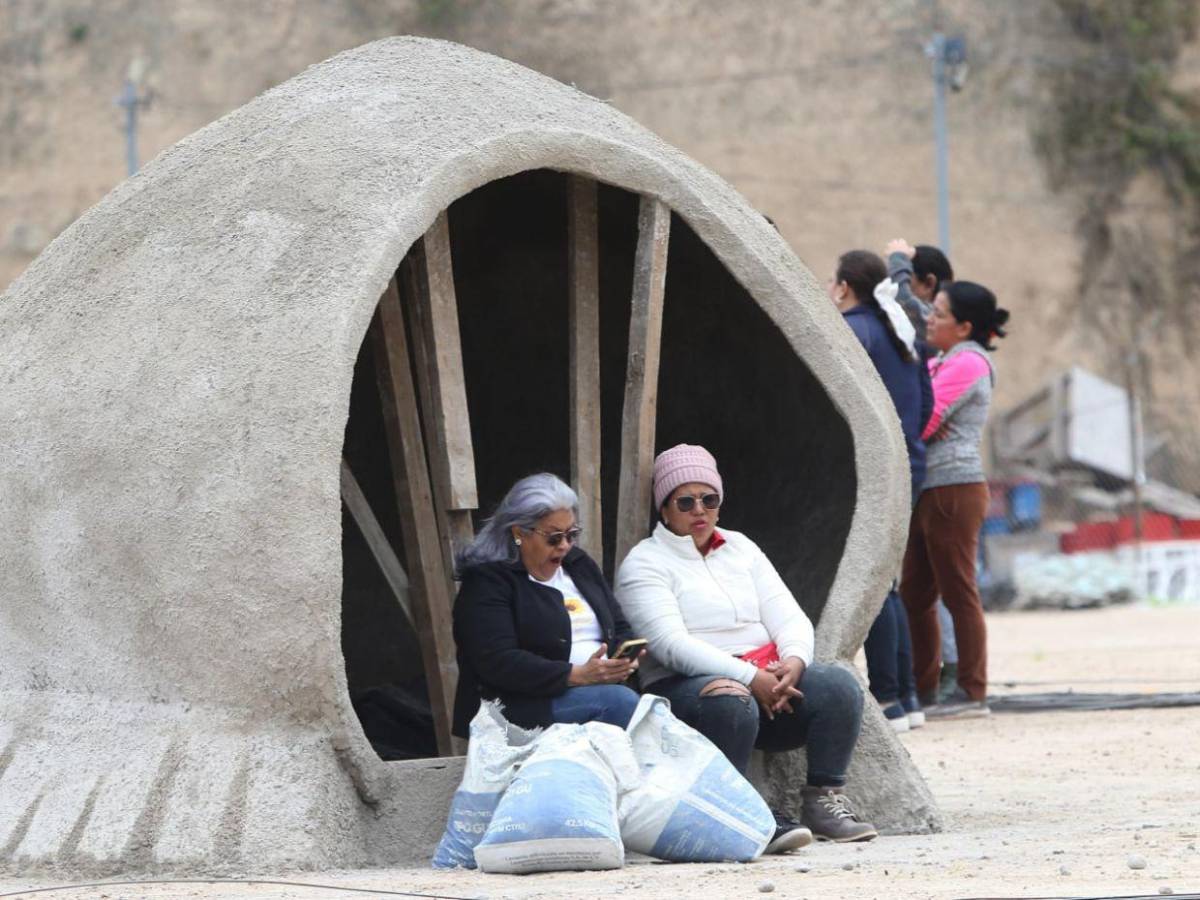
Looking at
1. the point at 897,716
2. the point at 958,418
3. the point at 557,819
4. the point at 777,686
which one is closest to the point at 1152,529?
the point at 958,418

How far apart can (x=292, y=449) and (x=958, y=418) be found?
434 centimetres

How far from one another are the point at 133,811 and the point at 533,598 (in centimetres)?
126

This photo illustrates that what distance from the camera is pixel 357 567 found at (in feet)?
29.8

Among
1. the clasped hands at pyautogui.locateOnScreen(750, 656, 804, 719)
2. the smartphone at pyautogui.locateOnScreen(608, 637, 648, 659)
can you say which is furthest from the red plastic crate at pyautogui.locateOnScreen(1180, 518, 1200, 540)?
the smartphone at pyautogui.locateOnScreen(608, 637, 648, 659)

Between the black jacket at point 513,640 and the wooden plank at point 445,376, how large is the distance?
1.45 ft

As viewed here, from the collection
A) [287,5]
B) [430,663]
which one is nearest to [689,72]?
[287,5]

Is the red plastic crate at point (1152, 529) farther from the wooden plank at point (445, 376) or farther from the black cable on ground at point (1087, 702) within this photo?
the wooden plank at point (445, 376)

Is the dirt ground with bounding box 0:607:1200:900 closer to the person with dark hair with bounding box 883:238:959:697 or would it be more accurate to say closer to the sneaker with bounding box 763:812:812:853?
the sneaker with bounding box 763:812:812:853

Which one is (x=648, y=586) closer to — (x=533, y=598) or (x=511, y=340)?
(x=533, y=598)

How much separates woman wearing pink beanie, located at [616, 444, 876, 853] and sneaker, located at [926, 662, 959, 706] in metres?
3.52

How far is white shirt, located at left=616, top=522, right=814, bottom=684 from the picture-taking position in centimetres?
621

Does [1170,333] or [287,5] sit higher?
[287,5]

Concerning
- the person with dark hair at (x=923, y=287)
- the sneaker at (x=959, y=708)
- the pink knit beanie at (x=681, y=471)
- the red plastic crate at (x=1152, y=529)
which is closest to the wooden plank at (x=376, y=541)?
the pink knit beanie at (x=681, y=471)

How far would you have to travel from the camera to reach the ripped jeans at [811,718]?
6.09 metres
